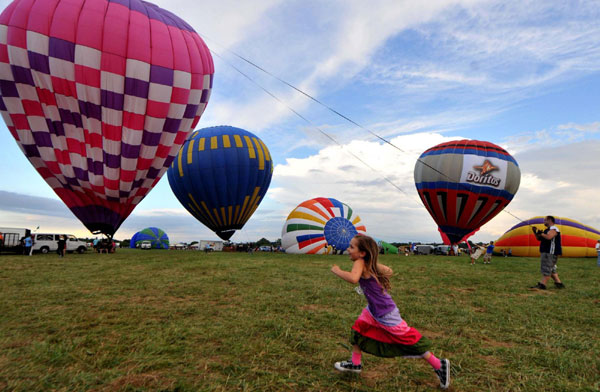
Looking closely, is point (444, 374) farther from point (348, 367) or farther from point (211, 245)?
point (211, 245)

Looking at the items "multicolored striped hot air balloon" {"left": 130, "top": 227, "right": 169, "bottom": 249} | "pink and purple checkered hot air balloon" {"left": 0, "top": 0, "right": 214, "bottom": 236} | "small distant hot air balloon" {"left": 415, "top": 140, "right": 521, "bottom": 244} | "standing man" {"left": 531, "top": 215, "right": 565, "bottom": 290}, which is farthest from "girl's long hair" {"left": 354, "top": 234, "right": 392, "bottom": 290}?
"multicolored striped hot air balloon" {"left": 130, "top": 227, "right": 169, "bottom": 249}

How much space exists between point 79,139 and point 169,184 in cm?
1236

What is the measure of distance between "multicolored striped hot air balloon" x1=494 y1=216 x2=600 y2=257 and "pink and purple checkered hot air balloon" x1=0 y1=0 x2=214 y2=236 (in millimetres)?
21989

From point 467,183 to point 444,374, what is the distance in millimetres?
19852

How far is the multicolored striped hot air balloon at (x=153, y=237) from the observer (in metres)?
50.2

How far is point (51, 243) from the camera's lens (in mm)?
21656

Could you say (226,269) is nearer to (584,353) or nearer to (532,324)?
(532,324)

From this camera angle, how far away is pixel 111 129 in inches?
481

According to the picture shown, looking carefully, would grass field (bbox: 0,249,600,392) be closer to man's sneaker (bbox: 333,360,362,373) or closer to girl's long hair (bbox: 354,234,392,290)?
man's sneaker (bbox: 333,360,362,373)

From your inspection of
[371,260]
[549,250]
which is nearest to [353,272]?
[371,260]

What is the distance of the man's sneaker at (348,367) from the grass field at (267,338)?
0.24ft

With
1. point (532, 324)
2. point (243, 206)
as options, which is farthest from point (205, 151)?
point (532, 324)

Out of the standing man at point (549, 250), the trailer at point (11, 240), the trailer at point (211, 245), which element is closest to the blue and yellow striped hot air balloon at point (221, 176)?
the trailer at point (11, 240)

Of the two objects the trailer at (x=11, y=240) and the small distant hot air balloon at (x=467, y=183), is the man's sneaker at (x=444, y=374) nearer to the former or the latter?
the small distant hot air balloon at (x=467, y=183)
